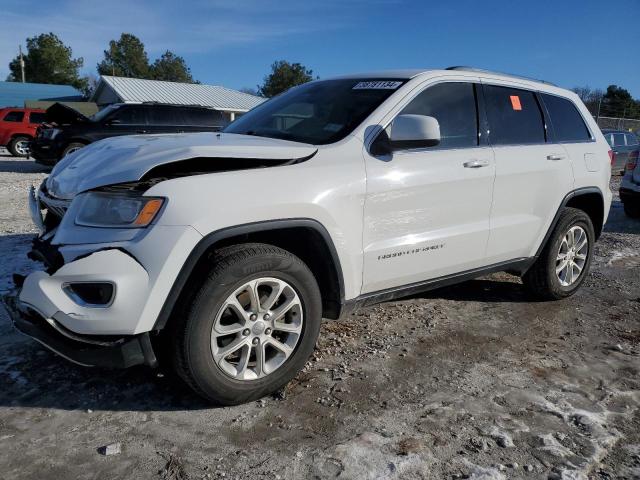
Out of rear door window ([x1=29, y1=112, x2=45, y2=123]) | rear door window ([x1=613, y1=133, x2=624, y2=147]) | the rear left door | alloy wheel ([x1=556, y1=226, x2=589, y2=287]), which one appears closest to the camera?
the rear left door

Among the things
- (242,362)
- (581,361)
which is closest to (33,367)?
(242,362)

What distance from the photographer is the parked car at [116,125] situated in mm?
12445

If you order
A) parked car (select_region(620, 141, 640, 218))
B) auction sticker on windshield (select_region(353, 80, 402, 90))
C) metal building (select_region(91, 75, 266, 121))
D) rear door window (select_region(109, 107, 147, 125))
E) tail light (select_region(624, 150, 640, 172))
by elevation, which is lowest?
parked car (select_region(620, 141, 640, 218))

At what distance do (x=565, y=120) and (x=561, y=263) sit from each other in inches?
50.0

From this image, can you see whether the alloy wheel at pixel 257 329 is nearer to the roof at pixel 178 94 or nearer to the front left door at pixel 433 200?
the front left door at pixel 433 200

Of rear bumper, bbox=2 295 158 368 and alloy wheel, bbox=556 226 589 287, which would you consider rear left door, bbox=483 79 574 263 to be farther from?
rear bumper, bbox=2 295 158 368

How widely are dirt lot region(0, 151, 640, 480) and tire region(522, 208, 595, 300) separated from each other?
1.80 feet

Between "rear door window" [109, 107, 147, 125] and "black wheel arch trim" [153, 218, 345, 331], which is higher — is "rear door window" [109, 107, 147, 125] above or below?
above

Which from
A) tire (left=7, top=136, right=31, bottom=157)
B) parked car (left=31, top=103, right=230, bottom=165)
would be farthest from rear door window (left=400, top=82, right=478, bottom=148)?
tire (left=7, top=136, right=31, bottom=157)

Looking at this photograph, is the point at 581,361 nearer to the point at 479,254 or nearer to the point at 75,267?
the point at 479,254

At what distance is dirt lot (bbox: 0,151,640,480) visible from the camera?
95.0 inches

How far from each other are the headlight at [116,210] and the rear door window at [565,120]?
356cm

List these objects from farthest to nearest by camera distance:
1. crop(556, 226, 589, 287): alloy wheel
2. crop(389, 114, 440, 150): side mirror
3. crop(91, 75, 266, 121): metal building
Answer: crop(91, 75, 266, 121): metal building
crop(556, 226, 589, 287): alloy wheel
crop(389, 114, 440, 150): side mirror

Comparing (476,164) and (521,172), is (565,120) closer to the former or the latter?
(521,172)
